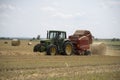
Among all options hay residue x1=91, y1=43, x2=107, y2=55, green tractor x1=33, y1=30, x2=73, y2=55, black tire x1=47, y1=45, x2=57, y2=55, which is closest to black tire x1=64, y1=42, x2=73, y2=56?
green tractor x1=33, y1=30, x2=73, y2=55

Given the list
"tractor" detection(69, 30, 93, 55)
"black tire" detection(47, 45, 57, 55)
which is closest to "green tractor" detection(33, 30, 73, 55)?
"black tire" detection(47, 45, 57, 55)

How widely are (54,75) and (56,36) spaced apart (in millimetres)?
10396

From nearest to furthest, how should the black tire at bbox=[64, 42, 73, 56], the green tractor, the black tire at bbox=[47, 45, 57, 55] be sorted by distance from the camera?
the black tire at bbox=[47, 45, 57, 55]
the green tractor
the black tire at bbox=[64, 42, 73, 56]

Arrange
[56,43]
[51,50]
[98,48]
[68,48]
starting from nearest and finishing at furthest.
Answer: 1. [51,50]
2. [56,43]
3. [68,48]
4. [98,48]

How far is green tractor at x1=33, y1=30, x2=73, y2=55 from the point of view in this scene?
2220cm

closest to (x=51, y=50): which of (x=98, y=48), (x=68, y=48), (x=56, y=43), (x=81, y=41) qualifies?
(x=56, y=43)

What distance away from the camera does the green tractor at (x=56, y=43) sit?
72.8 ft

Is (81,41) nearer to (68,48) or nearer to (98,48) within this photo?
(68,48)

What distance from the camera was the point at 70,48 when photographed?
76.4 feet

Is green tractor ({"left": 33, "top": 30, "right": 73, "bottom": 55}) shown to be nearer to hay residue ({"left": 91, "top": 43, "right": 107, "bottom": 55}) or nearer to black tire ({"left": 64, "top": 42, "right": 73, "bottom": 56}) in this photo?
black tire ({"left": 64, "top": 42, "right": 73, "bottom": 56})

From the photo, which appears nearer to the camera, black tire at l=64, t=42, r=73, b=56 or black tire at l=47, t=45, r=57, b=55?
black tire at l=47, t=45, r=57, b=55

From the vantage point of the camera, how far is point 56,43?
22.4 meters

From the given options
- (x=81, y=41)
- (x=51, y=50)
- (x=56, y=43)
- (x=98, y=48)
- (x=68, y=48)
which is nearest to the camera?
(x=51, y=50)

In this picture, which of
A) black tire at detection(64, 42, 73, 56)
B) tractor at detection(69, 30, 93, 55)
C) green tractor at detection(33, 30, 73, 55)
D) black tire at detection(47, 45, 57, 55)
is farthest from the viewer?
tractor at detection(69, 30, 93, 55)
